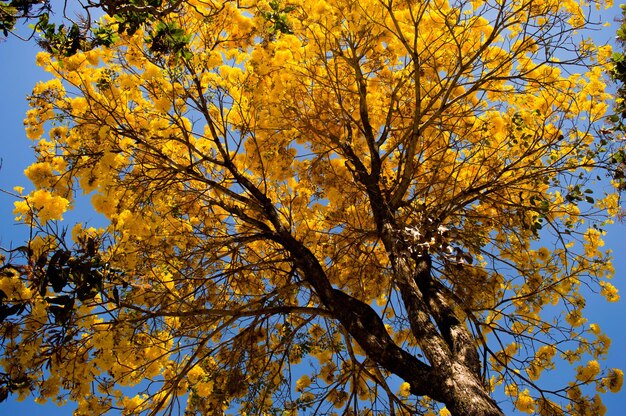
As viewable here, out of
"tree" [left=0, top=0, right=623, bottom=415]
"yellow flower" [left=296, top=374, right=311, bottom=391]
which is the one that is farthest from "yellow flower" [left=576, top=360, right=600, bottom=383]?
"yellow flower" [left=296, top=374, right=311, bottom=391]

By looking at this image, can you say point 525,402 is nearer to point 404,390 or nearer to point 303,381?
point 404,390

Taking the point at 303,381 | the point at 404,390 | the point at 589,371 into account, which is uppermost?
the point at 303,381

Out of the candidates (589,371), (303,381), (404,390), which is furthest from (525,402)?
(303,381)

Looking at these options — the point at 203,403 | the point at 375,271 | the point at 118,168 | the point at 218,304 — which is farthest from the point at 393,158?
the point at 203,403

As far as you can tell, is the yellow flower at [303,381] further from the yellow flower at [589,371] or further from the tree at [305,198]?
the yellow flower at [589,371]

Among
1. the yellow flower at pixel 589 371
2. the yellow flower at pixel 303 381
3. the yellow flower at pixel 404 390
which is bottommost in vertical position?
the yellow flower at pixel 589 371

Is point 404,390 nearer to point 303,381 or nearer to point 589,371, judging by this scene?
point 303,381

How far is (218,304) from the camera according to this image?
5.99 meters

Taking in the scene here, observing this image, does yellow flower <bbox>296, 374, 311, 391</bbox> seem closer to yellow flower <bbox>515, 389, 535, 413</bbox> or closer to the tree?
the tree

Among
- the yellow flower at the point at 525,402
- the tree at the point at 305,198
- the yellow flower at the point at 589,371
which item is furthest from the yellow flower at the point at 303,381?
the yellow flower at the point at 589,371

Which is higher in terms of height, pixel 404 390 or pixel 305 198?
pixel 305 198

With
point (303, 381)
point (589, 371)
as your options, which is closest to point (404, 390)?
point (303, 381)

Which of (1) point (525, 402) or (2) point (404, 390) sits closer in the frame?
(1) point (525, 402)

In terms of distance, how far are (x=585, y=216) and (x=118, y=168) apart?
545 centimetres
